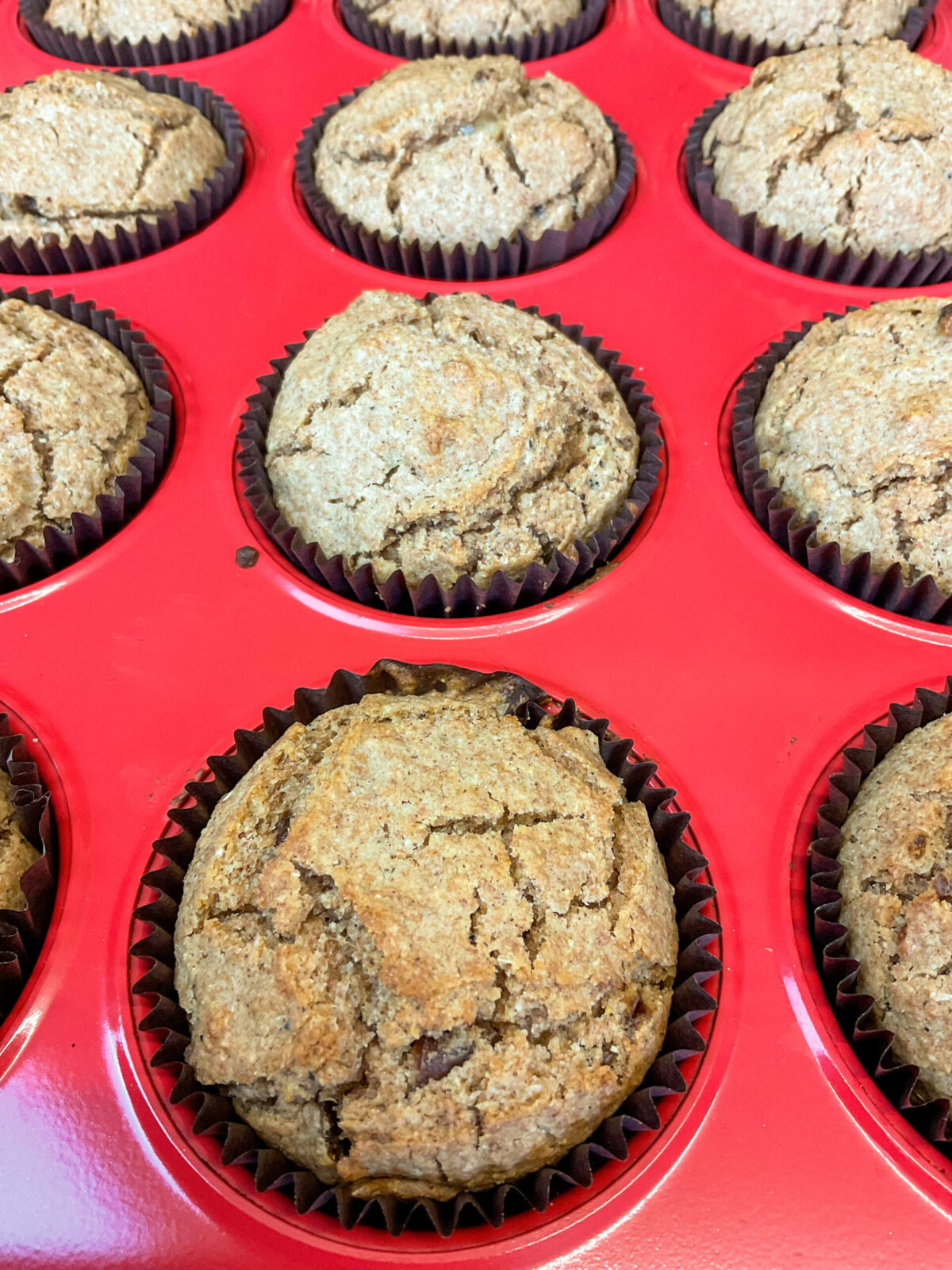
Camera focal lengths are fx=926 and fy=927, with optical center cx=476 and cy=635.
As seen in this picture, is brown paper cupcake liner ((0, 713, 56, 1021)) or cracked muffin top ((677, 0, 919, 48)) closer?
brown paper cupcake liner ((0, 713, 56, 1021))

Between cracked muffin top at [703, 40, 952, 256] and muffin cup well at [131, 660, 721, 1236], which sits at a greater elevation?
cracked muffin top at [703, 40, 952, 256]

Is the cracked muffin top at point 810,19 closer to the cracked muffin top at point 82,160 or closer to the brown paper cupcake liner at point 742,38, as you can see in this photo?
the brown paper cupcake liner at point 742,38

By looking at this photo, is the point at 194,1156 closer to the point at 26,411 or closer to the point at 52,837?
the point at 52,837

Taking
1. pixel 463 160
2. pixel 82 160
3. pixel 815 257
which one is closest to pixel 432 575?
pixel 463 160

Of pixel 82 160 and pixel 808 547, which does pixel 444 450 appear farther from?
pixel 82 160

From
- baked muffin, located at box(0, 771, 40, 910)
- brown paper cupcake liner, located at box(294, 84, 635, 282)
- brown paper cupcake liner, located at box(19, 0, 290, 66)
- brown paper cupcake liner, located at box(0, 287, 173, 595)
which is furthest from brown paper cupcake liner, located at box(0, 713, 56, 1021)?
brown paper cupcake liner, located at box(19, 0, 290, 66)

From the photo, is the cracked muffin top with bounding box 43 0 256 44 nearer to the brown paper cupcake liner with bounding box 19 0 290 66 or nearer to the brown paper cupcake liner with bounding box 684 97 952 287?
the brown paper cupcake liner with bounding box 19 0 290 66

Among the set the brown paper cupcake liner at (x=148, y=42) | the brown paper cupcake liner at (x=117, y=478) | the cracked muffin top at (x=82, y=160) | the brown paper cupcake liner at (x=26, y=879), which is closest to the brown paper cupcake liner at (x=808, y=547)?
the brown paper cupcake liner at (x=117, y=478)
